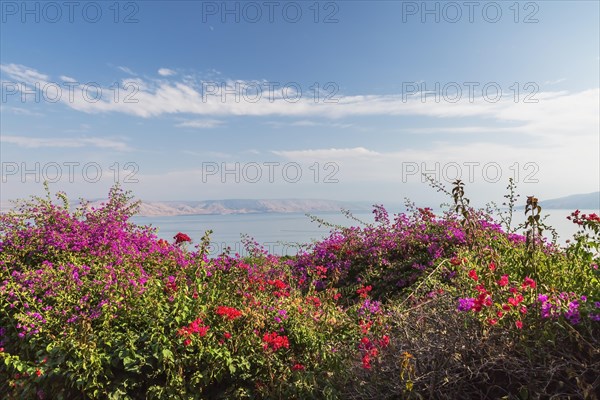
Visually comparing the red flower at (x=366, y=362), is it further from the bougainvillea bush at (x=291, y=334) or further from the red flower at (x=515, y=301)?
the red flower at (x=515, y=301)

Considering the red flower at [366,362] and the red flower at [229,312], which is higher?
the red flower at [229,312]

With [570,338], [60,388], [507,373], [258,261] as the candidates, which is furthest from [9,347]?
[570,338]

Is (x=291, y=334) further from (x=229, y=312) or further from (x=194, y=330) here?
(x=194, y=330)

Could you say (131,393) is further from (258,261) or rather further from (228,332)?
(258,261)

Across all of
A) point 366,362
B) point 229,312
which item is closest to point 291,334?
point 229,312

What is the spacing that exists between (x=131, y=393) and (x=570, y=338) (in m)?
3.54

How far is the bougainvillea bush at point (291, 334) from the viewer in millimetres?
3029

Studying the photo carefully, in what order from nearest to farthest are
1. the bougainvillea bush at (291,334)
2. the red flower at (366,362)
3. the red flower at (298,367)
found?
the bougainvillea bush at (291,334) → the red flower at (366,362) → the red flower at (298,367)

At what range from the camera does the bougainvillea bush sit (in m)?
3.03

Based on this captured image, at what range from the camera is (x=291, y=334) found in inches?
170

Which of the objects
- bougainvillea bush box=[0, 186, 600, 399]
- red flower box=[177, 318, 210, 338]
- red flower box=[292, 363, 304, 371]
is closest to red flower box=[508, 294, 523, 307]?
bougainvillea bush box=[0, 186, 600, 399]

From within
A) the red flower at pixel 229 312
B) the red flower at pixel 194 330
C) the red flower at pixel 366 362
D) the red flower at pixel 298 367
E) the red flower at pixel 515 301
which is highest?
the red flower at pixel 515 301

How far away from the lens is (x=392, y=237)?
9.02 m

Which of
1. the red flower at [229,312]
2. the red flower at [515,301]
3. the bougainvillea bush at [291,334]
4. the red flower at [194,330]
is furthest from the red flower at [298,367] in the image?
the red flower at [515,301]
